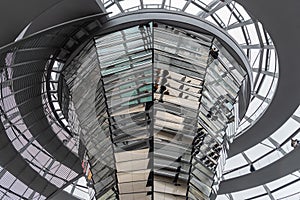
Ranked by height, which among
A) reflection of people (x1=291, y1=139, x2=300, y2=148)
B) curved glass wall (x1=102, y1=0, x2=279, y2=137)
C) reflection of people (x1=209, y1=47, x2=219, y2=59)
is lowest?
reflection of people (x1=209, y1=47, x2=219, y2=59)

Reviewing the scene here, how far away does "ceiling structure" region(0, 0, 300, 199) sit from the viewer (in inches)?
670

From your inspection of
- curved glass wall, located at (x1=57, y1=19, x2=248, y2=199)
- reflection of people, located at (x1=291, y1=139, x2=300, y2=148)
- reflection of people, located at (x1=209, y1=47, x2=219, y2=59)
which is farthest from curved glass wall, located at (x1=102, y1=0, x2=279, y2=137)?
reflection of people, located at (x1=291, y1=139, x2=300, y2=148)

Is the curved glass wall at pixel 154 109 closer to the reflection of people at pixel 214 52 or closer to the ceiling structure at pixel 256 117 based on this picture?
the reflection of people at pixel 214 52

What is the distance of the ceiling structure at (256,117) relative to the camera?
1702cm

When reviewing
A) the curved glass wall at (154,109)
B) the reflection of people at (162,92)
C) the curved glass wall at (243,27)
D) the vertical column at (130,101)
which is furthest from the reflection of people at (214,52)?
the reflection of people at (162,92)

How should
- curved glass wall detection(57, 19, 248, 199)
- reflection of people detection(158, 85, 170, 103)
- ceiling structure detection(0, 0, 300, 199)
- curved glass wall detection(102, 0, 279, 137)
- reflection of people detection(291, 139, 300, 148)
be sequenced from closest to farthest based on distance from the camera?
curved glass wall detection(57, 19, 248, 199) < reflection of people detection(158, 85, 170, 103) < ceiling structure detection(0, 0, 300, 199) < curved glass wall detection(102, 0, 279, 137) < reflection of people detection(291, 139, 300, 148)

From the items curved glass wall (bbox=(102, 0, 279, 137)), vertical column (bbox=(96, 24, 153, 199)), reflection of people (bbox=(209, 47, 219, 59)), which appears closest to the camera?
vertical column (bbox=(96, 24, 153, 199))

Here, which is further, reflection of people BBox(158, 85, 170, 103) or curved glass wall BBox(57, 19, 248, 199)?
reflection of people BBox(158, 85, 170, 103)

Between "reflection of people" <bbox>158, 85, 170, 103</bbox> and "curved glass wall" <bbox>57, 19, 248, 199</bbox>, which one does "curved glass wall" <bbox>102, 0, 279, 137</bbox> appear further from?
"reflection of people" <bbox>158, 85, 170, 103</bbox>

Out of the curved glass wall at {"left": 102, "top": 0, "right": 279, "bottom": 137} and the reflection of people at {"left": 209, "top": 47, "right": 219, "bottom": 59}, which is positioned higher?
the curved glass wall at {"left": 102, "top": 0, "right": 279, "bottom": 137}

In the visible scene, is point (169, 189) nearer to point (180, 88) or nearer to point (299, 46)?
point (180, 88)

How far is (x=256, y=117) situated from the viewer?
934 inches

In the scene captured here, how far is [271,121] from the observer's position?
23.2m

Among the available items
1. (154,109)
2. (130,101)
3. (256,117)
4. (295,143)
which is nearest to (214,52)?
(154,109)
